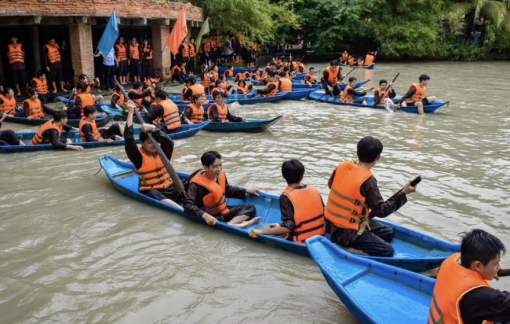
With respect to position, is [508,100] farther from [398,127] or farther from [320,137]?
[320,137]

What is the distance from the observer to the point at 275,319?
452cm

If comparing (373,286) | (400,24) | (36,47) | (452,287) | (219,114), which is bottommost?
(373,286)

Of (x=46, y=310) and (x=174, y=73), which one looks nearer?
(x=46, y=310)

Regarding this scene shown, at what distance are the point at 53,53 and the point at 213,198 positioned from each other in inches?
460

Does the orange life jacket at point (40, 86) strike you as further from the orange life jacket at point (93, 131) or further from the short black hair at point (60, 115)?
the short black hair at point (60, 115)

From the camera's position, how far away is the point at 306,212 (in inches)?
198

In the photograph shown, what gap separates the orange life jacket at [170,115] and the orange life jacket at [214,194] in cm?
456

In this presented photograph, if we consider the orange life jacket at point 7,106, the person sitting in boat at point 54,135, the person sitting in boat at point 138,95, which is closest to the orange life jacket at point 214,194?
the person sitting in boat at point 54,135

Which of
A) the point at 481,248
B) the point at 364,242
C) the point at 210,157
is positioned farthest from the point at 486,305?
the point at 210,157

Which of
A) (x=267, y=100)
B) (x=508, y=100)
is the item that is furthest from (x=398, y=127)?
(x=508, y=100)

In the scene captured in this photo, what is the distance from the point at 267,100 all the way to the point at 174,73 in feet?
18.4

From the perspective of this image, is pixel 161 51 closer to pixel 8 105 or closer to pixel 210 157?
pixel 8 105

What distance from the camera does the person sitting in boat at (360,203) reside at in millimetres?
4469

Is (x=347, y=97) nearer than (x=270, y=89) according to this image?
Yes
